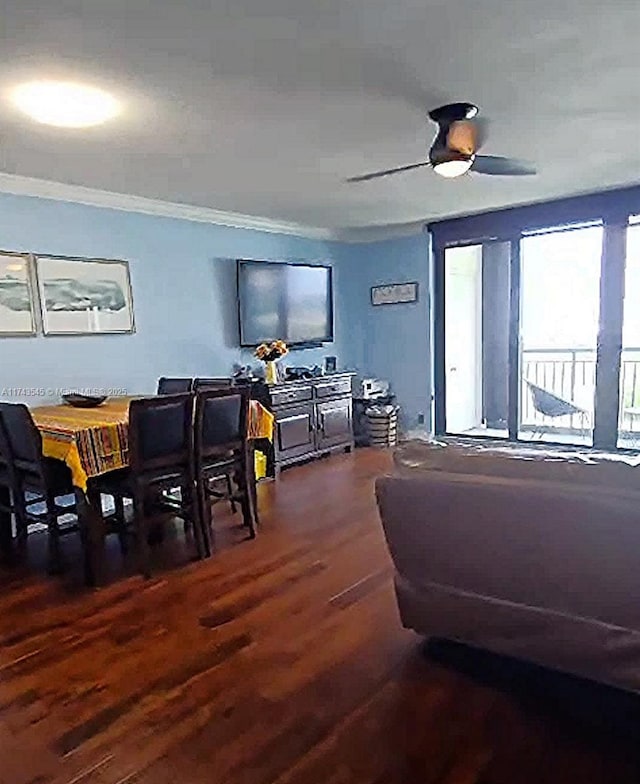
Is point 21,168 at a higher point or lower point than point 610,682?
higher

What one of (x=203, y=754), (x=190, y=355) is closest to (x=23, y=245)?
(x=190, y=355)

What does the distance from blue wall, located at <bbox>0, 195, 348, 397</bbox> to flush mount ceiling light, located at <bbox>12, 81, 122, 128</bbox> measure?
1.38 metres

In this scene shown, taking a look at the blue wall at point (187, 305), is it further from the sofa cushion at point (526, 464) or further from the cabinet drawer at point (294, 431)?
the sofa cushion at point (526, 464)

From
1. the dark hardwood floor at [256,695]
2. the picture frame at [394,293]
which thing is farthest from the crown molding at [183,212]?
the dark hardwood floor at [256,695]

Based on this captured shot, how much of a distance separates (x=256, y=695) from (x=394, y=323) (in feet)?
16.6

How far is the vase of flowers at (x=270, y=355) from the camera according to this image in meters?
5.34

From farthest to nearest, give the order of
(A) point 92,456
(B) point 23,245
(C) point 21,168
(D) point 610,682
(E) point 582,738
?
1. (B) point 23,245
2. (C) point 21,168
3. (A) point 92,456
4. (D) point 610,682
5. (E) point 582,738

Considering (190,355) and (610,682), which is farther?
(190,355)

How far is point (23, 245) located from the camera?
4.08 metres

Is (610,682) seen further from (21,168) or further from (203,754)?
(21,168)

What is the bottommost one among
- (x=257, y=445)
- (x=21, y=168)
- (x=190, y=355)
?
(x=257, y=445)

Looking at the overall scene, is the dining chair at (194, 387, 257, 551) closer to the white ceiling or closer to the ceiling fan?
the white ceiling

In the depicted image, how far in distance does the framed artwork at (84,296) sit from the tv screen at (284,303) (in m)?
1.21

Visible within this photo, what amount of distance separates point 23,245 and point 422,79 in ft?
9.32
